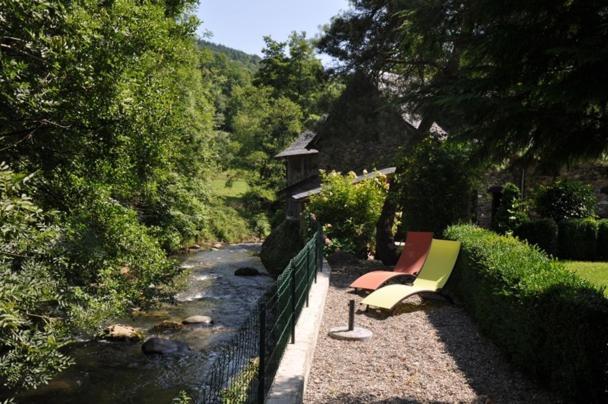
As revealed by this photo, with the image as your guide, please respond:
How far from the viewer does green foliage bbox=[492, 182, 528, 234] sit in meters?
16.5

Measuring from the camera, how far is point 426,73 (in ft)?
56.2

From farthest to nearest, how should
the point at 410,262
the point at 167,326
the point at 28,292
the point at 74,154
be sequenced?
the point at 167,326, the point at 410,262, the point at 74,154, the point at 28,292

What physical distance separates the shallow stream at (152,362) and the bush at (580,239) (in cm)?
1026

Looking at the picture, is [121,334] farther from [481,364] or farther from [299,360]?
[481,364]

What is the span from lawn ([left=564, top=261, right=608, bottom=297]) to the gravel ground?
4.88 m

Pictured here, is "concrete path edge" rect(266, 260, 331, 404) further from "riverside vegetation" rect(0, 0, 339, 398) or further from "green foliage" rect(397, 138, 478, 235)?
"green foliage" rect(397, 138, 478, 235)

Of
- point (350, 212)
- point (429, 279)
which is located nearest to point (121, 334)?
point (429, 279)

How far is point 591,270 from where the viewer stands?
13.9 meters

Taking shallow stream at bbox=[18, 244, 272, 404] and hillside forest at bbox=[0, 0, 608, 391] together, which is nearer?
hillside forest at bbox=[0, 0, 608, 391]

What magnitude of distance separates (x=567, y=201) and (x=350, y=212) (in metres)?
7.48

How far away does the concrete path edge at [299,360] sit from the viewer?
5.40m

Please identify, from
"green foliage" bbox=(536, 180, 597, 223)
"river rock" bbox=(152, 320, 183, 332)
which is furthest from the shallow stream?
"green foliage" bbox=(536, 180, 597, 223)

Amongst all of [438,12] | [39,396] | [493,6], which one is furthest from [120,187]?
[493,6]

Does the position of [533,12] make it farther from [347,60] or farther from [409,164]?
[347,60]
